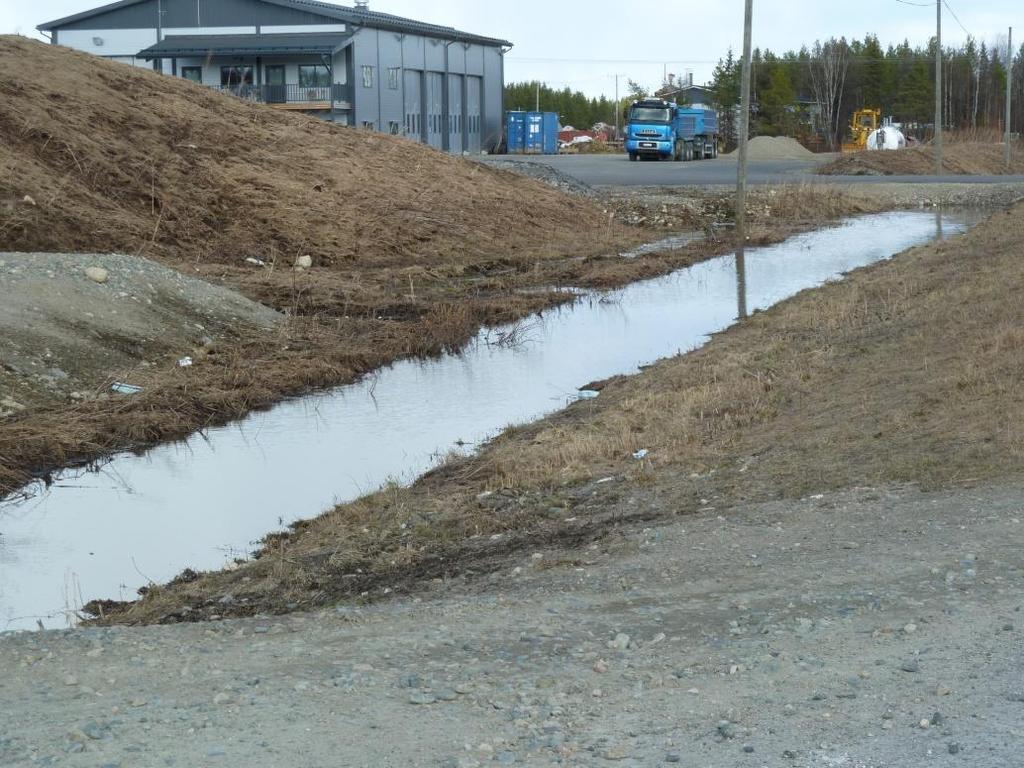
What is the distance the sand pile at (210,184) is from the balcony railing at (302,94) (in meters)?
27.4

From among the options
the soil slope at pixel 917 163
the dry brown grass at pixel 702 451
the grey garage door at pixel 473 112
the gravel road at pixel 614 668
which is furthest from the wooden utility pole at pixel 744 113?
the grey garage door at pixel 473 112

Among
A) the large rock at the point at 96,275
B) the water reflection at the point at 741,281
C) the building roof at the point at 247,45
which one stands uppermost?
the building roof at the point at 247,45

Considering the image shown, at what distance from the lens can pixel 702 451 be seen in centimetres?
1054

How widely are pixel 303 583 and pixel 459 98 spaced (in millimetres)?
66175

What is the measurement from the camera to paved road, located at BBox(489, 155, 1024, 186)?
47.8m

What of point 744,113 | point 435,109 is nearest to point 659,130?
point 435,109

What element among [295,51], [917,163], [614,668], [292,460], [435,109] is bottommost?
[292,460]

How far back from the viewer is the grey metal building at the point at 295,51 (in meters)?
61.2

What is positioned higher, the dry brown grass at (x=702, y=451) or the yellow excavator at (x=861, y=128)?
the yellow excavator at (x=861, y=128)

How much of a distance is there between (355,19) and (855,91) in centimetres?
5442

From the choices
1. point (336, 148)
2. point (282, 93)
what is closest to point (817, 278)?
point (336, 148)

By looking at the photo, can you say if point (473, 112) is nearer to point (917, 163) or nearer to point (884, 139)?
point (884, 139)

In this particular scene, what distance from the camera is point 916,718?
16.5 feet

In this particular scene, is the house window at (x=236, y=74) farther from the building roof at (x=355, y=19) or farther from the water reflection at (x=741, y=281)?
the water reflection at (x=741, y=281)
